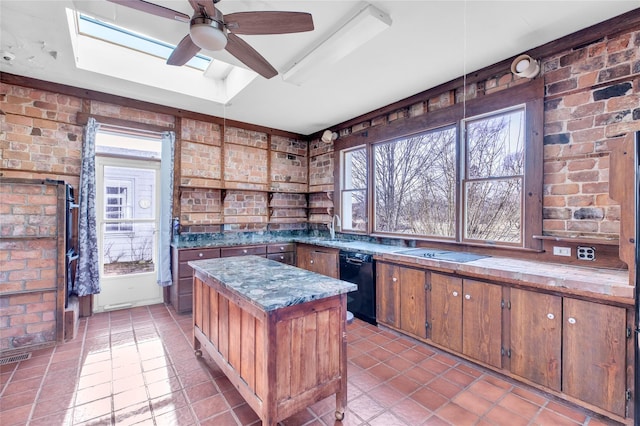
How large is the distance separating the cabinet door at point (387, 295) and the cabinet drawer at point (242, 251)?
193cm

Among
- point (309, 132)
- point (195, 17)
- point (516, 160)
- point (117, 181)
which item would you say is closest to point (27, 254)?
point (117, 181)

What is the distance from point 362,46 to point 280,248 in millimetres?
3202

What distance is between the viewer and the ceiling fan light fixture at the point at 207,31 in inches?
63.6

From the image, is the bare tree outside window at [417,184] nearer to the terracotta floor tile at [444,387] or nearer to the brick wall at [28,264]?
the terracotta floor tile at [444,387]

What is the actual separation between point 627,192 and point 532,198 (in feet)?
3.44

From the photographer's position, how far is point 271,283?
1.95 meters

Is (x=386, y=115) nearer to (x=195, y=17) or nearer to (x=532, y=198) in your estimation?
(x=532, y=198)

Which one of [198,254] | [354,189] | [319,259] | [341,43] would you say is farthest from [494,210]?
[198,254]

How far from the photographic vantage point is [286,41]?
8.04 feet

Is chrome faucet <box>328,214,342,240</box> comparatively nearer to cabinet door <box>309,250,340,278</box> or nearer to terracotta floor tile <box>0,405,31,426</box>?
cabinet door <box>309,250,340,278</box>

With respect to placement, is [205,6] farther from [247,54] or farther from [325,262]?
[325,262]

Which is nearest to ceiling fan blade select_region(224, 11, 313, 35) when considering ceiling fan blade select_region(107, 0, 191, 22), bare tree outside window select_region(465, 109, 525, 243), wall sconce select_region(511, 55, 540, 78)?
ceiling fan blade select_region(107, 0, 191, 22)

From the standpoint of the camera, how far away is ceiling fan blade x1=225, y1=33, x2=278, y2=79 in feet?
6.19

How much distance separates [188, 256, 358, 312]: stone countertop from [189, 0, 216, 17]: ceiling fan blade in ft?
5.31
